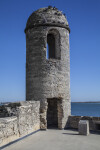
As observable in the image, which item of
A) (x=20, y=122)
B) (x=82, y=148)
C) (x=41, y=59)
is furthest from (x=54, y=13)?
(x=82, y=148)

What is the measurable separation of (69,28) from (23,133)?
7.75m

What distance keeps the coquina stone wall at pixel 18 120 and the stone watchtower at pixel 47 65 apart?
3.09 feet

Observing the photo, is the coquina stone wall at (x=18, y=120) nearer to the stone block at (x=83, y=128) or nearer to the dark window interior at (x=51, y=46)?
the stone block at (x=83, y=128)

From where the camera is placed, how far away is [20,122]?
8.38 meters

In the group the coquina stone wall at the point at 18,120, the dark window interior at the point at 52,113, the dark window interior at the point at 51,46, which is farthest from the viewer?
the dark window interior at the point at 51,46

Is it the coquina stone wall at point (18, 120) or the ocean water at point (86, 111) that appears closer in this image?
the coquina stone wall at point (18, 120)

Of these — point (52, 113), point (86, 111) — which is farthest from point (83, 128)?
point (86, 111)

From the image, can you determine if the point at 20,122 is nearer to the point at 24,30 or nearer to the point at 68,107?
the point at 68,107

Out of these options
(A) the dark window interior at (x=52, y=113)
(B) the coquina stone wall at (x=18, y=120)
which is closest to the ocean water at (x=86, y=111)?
(A) the dark window interior at (x=52, y=113)

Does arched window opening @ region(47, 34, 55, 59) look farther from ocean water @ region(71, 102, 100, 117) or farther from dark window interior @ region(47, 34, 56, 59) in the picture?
ocean water @ region(71, 102, 100, 117)

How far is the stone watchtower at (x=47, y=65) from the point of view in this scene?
11234 mm

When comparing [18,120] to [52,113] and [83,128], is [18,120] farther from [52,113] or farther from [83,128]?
[52,113]

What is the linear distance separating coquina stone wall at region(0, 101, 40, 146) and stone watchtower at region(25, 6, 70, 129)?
943 mm

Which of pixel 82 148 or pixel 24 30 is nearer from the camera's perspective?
pixel 82 148
